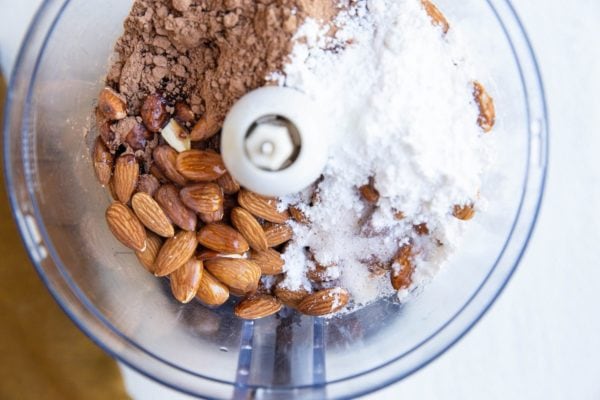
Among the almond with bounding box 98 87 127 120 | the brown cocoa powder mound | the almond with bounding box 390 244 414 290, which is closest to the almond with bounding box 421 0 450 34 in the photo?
the brown cocoa powder mound

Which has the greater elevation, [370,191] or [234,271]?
[370,191]

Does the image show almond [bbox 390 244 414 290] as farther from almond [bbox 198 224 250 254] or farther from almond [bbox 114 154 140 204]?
almond [bbox 114 154 140 204]

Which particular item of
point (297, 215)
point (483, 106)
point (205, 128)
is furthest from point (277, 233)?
point (483, 106)

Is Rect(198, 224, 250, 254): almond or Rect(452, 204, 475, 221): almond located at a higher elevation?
Rect(452, 204, 475, 221): almond

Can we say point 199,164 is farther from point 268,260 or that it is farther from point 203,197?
point 268,260

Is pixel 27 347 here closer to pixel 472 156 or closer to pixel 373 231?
pixel 373 231

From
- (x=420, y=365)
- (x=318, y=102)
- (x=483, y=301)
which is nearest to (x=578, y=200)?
(x=483, y=301)
